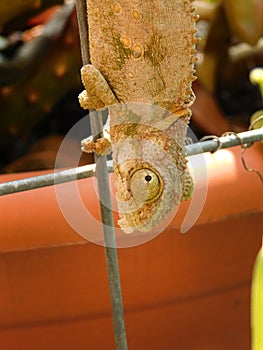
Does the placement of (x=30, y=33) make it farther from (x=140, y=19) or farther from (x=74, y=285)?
(x=140, y=19)

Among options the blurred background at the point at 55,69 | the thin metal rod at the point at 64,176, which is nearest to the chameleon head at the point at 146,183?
the thin metal rod at the point at 64,176

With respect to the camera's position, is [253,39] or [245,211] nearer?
[245,211]

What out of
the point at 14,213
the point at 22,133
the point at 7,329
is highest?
the point at 22,133

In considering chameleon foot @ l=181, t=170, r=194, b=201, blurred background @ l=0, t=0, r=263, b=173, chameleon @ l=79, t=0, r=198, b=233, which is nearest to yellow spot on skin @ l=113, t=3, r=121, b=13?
chameleon @ l=79, t=0, r=198, b=233

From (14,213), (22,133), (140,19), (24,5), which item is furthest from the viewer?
(22,133)

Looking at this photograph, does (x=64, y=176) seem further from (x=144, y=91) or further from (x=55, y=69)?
(x=55, y=69)

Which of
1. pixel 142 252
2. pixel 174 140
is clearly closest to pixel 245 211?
pixel 142 252

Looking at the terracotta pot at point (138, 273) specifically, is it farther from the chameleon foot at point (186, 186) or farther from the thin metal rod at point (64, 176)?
the chameleon foot at point (186, 186)
